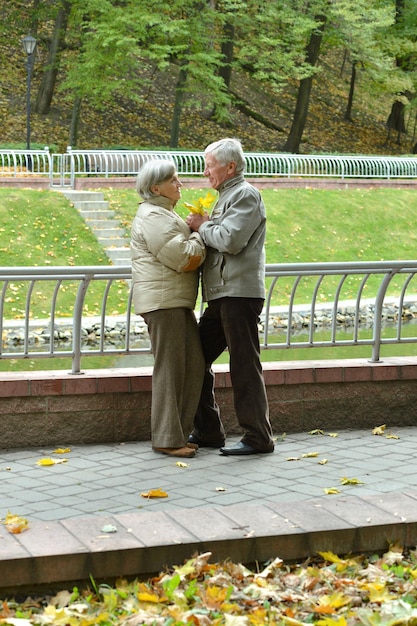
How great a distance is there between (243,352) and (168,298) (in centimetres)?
60

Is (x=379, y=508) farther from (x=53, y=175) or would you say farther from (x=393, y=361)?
(x=53, y=175)

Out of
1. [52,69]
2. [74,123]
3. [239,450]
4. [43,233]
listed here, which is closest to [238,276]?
[239,450]

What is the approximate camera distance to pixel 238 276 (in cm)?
700

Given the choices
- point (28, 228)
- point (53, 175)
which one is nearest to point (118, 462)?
point (28, 228)

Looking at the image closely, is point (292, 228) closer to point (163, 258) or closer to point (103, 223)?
point (103, 223)

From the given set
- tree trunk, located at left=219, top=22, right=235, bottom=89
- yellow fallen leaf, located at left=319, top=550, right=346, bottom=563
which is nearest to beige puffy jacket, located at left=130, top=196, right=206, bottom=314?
yellow fallen leaf, located at left=319, top=550, right=346, bottom=563

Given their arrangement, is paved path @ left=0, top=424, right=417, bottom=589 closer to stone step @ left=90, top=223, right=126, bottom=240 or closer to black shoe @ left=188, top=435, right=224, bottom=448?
black shoe @ left=188, top=435, right=224, bottom=448

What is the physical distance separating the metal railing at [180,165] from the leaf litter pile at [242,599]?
22.1 metres

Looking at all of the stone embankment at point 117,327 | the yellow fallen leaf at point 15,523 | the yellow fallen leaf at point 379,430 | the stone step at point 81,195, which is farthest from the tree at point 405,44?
the yellow fallen leaf at point 15,523

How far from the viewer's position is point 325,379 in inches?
319

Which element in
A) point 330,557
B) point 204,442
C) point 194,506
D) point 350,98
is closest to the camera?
point 330,557

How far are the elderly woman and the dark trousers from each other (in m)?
0.16

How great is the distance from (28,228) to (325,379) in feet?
51.9

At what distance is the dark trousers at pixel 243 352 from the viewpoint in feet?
23.1
